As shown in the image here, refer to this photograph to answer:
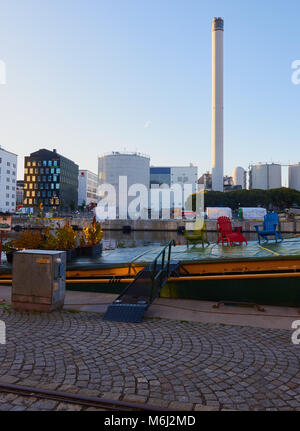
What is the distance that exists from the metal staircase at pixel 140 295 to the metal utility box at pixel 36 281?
46.6 inches

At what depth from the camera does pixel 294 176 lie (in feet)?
534

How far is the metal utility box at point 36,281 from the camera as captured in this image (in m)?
6.04

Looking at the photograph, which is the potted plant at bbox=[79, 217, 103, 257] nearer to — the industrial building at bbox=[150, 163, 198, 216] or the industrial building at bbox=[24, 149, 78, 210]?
the industrial building at bbox=[24, 149, 78, 210]

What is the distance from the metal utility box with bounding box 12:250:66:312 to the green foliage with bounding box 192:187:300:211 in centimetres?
9701

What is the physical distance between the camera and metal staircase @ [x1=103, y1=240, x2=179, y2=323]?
18.9 ft

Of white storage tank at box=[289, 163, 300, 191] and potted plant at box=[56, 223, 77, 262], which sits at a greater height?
white storage tank at box=[289, 163, 300, 191]

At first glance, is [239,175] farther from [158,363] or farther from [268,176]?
[158,363]

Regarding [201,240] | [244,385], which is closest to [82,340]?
[244,385]

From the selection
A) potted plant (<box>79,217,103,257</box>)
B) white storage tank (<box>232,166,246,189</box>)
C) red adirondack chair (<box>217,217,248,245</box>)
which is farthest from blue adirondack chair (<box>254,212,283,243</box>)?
white storage tank (<box>232,166,246,189</box>)

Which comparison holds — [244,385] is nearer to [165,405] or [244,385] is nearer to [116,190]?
[165,405]

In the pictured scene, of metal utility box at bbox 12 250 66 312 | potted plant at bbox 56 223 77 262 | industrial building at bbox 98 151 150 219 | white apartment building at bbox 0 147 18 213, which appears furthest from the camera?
industrial building at bbox 98 151 150 219

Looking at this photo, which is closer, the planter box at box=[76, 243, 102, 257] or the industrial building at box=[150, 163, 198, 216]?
the planter box at box=[76, 243, 102, 257]

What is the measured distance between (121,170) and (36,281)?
114m

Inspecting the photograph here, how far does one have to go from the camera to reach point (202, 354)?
4188mm
